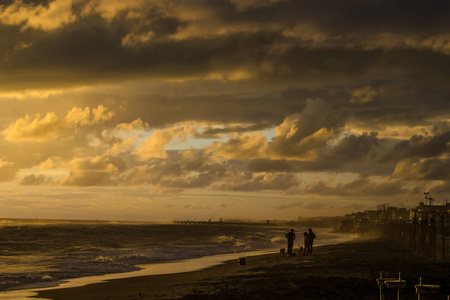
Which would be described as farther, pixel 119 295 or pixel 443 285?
pixel 119 295

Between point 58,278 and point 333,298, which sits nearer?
point 333,298

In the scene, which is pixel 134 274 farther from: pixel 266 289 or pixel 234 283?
pixel 266 289

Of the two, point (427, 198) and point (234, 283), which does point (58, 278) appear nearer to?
point (234, 283)

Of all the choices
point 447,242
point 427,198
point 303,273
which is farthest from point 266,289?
point 427,198

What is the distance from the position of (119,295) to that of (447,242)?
40.4 metres

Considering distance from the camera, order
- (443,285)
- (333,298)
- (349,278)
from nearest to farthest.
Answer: (333,298) < (443,285) < (349,278)

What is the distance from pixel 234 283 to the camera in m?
22.9

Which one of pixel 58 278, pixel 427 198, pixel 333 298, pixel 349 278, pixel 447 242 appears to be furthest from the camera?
pixel 427 198

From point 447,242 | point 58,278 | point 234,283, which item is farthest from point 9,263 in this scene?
point 447,242

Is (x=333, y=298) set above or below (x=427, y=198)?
below

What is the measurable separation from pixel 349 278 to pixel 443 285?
360 centimetres

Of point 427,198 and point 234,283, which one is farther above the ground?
point 427,198

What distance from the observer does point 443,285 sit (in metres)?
19.4

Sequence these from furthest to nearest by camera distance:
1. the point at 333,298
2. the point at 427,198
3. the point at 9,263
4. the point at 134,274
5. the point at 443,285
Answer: the point at 427,198
the point at 9,263
the point at 134,274
the point at 443,285
the point at 333,298
